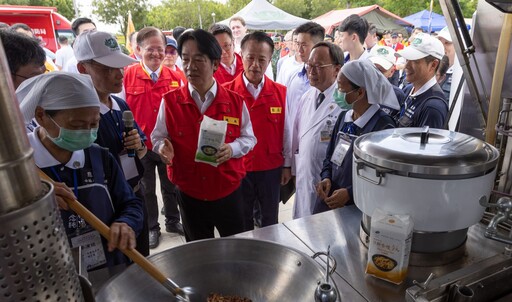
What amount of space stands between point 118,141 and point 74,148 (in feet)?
1.77

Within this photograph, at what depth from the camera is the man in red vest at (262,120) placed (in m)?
2.31

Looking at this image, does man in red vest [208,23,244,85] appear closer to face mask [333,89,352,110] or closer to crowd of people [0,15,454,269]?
crowd of people [0,15,454,269]

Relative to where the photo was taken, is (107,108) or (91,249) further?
(107,108)

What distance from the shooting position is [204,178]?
1.78 m

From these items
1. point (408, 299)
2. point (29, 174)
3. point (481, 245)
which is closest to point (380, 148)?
point (408, 299)

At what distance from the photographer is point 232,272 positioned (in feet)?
3.23

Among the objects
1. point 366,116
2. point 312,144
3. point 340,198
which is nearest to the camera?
point 340,198

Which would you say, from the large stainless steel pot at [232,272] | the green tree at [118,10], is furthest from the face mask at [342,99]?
the green tree at [118,10]

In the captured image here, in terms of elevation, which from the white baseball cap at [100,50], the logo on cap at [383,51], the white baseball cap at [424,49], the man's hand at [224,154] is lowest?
the man's hand at [224,154]

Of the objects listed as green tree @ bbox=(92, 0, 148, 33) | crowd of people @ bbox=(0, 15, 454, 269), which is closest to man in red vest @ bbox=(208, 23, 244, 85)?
crowd of people @ bbox=(0, 15, 454, 269)

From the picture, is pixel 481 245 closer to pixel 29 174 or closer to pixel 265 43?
pixel 29 174

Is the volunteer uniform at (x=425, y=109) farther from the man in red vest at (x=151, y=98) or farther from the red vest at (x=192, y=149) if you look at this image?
the man in red vest at (x=151, y=98)

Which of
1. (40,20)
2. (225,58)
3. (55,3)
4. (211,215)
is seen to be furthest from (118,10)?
(211,215)

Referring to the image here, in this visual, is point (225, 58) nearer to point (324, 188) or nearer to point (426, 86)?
point (426, 86)
